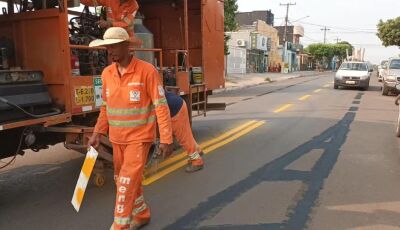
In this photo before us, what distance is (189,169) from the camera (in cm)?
712

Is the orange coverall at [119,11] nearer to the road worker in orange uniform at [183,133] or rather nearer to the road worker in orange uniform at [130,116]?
the road worker in orange uniform at [183,133]

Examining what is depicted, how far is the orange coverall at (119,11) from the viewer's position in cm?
678

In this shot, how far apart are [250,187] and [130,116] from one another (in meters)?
2.63

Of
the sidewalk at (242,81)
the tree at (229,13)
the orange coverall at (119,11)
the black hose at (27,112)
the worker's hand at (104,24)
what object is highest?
the tree at (229,13)

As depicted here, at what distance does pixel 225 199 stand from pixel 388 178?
8.51ft

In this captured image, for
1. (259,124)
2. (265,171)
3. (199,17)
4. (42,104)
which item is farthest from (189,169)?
(259,124)

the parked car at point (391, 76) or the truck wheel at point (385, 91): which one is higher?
the parked car at point (391, 76)

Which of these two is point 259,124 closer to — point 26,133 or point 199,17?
point 199,17

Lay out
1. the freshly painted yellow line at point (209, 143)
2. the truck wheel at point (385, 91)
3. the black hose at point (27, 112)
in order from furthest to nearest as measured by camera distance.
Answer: the truck wheel at point (385, 91), the freshly painted yellow line at point (209, 143), the black hose at point (27, 112)

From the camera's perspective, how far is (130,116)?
13.8 ft

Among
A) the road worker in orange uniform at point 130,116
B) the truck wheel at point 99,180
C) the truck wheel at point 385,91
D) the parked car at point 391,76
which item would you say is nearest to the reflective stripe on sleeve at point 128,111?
the road worker in orange uniform at point 130,116

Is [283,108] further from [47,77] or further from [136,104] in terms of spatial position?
[136,104]

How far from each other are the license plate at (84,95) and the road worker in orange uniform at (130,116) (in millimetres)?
1556

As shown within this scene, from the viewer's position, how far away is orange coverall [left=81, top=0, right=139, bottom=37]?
678 cm
